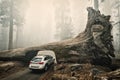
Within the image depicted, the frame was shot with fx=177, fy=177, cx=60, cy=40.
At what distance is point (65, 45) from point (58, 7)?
36.5 m

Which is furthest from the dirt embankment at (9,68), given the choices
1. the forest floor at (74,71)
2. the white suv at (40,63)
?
the white suv at (40,63)

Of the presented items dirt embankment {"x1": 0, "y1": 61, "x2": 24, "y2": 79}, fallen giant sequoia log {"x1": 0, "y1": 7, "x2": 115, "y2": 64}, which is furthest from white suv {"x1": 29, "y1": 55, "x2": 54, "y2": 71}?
Result: dirt embankment {"x1": 0, "y1": 61, "x2": 24, "y2": 79}

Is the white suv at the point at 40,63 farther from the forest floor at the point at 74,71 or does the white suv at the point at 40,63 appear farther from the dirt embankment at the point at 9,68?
the dirt embankment at the point at 9,68

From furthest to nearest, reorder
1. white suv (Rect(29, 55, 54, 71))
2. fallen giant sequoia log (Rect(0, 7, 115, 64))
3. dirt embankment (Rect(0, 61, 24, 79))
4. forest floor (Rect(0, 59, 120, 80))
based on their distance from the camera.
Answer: fallen giant sequoia log (Rect(0, 7, 115, 64)) → white suv (Rect(29, 55, 54, 71)) → dirt embankment (Rect(0, 61, 24, 79)) → forest floor (Rect(0, 59, 120, 80))

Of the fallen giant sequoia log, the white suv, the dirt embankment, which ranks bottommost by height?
the dirt embankment

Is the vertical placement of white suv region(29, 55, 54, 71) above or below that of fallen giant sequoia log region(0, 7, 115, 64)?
below

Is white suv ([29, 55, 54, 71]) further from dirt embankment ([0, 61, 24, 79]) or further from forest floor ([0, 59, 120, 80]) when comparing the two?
dirt embankment ([0, 61, 24, 79])

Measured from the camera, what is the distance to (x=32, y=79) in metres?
17.0

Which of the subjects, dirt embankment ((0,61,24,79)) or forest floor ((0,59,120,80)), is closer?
forest floor ((0,59,120,80))

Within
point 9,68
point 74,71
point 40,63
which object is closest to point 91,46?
point 74,71

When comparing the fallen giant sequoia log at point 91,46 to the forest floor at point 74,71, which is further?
the fallen giant sequoia log at point 91,46

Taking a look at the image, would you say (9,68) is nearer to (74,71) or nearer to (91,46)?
(74,71)

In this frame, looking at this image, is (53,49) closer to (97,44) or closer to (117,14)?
(97,44)

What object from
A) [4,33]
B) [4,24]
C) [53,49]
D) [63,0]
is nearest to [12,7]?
[4,24]
